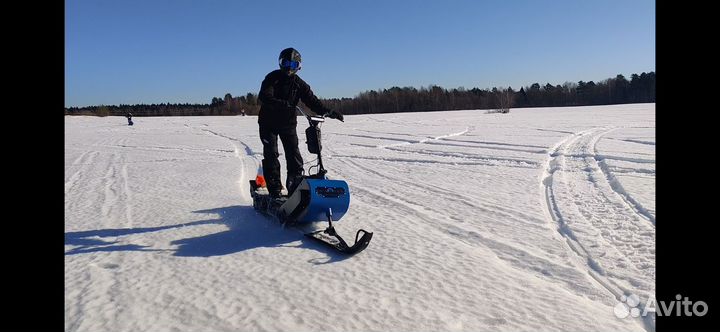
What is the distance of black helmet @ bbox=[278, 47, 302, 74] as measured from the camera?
4957 mm

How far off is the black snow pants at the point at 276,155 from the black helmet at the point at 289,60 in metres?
0.74

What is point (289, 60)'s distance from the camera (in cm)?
495

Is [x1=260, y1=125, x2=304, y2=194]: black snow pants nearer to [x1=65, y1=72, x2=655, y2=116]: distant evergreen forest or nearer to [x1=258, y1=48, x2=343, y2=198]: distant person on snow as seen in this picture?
[x1=258, y1=48, x2=343, y2=198]: distant person on snow

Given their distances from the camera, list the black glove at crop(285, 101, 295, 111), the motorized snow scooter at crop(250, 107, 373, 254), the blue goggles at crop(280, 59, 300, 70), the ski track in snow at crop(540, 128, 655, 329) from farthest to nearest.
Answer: the blue goggles at crop(280, 59, 300, 70) < the black glove at crop(285, 101, 295, 111) < the motorized snow scooter at crop(250, 107, 373, 254) < the ski track in snow at crop(540, 128, 655, 329)

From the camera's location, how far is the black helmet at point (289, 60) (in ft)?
16.3

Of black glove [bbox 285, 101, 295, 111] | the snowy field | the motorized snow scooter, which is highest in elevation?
black glove [bbox 285, 101, 295, 111]

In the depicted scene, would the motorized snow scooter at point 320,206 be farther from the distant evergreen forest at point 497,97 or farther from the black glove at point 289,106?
the distant evergreen forest at point 497,97

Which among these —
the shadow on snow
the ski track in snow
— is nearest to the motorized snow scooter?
the shadow on snow

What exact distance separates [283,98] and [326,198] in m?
1.61

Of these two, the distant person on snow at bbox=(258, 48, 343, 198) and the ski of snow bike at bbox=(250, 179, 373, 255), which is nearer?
the ski of snow bike at bbox=(250, 179, 373, 255)

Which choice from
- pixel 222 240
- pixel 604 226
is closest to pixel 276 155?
pixel 222 240

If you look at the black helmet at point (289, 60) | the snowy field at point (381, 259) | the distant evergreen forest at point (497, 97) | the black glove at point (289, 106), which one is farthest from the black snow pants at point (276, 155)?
the distant evergreen forest at point (497, 97)

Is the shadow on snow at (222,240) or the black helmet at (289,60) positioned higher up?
the black helmet at (289,60)

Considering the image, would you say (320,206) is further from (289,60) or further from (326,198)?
(289,60)
